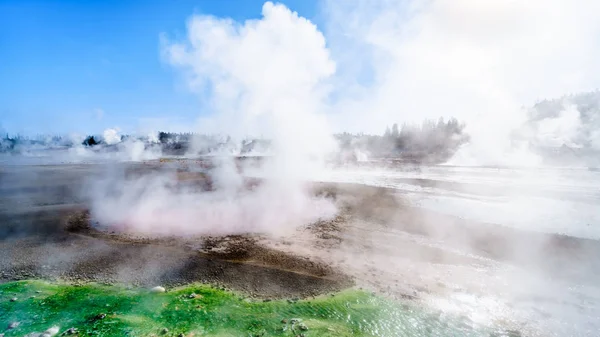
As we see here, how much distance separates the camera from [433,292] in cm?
848

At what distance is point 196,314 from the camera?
6.98 meters

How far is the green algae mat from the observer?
6.37 m

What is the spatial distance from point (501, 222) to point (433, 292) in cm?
1033

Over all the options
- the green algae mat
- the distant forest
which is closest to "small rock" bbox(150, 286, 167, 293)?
the green algae mat

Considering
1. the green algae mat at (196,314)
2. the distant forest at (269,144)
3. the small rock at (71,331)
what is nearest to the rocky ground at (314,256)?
the green algae mat at (196,314)

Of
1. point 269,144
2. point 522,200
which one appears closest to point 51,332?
point 522,200

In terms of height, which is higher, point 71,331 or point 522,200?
point 522,200

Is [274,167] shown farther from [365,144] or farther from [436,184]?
[365,144]

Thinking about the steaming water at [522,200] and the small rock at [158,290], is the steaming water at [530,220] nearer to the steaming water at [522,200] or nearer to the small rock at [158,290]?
the steaming water at [522,200]

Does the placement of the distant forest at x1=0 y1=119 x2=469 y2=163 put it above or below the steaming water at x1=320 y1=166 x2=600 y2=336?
above

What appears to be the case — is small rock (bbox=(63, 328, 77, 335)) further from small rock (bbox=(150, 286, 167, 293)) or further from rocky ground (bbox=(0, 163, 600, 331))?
rocky ground (bbox=(0, 163, 600, 331))

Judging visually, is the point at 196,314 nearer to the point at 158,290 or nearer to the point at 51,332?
the point at 158,290

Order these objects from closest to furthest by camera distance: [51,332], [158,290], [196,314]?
[51,332]
[196,314]
[158,290]

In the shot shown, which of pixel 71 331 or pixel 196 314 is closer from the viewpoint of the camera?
pixel 71 331
